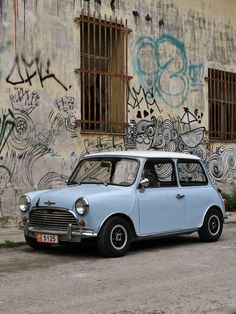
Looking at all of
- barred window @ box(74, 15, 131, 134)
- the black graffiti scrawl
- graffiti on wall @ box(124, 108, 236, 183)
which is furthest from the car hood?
graffiti on wall @ box(124, 108, 236, 183)

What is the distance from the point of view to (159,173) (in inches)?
420

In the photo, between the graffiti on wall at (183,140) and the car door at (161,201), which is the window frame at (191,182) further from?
the graffiti on wall at (183,140)

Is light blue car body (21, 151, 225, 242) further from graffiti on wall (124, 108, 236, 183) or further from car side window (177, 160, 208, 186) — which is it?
graffiti on wall (124, 108, 236, 183)

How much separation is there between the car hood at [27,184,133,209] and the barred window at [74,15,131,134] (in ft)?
16.5

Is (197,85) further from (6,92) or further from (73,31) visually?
(6,92)

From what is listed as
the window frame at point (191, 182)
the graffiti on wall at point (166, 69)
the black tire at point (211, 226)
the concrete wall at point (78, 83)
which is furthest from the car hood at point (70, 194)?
the graffiti on wall at point (166, 69)

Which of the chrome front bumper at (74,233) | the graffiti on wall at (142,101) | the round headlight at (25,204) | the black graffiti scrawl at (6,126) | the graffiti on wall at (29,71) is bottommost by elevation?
the chrome front bumper at (74,233)

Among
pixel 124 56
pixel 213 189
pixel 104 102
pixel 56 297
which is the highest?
pixel 124 56

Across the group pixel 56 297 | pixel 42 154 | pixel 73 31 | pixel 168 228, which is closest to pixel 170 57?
pixel 73 31

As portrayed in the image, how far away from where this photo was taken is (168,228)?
10430 mm

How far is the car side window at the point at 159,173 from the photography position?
34.0 feet

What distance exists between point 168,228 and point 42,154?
15.2 feet

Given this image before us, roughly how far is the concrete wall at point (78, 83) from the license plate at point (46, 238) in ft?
12.1

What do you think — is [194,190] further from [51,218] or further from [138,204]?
[51,218]
